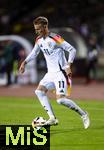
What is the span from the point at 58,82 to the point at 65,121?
208 cm

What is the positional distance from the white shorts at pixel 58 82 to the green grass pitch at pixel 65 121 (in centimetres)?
80

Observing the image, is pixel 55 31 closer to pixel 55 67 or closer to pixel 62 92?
pixel 55 67

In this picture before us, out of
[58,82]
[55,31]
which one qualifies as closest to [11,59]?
[55,31]


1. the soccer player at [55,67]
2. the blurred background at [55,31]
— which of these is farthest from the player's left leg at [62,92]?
the blurred background at [55,31]

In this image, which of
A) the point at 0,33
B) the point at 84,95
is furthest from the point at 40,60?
the point at 0,33

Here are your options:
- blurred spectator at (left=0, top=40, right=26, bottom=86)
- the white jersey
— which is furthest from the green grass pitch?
blurred spectator at (left=0, top=40, right=26, bottom=86)

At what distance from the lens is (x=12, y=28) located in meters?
44.9

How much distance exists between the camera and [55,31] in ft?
109

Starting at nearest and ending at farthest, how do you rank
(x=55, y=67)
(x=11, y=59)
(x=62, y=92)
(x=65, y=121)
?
(x=62, y=92) → (x=55, y=67) → (x=65, y=121) → (x=11, y=59)

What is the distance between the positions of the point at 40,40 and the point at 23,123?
6.93 feet

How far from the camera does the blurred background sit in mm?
31594

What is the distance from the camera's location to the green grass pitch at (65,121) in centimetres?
1301

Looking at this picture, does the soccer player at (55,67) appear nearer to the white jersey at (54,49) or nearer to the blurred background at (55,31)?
the white jersey at (54,49)

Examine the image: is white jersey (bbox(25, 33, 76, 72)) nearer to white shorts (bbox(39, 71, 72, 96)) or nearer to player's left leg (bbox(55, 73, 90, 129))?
white shorts (bbox(39, 71, 72, 96))
